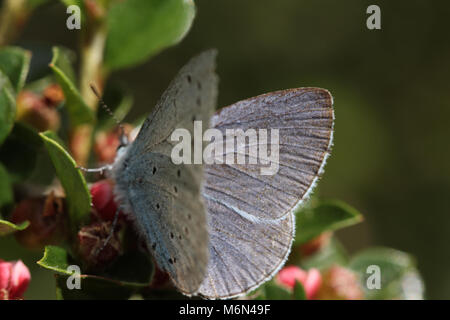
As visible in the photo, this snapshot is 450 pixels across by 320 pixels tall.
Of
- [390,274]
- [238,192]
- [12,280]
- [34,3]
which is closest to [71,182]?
[12,280]

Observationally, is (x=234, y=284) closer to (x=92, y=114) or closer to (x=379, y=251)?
(x=92, y=114)

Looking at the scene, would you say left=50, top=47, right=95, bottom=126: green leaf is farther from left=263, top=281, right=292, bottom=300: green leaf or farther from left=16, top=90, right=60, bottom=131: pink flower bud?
left=263, top=281, right=292, bottom=300: green leaf

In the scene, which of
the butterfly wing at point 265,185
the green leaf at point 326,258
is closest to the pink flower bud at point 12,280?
the butterfly wing at point 265,185

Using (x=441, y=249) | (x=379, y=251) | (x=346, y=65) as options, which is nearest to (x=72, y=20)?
(x=379, y=251)

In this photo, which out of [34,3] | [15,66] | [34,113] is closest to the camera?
[15,66]

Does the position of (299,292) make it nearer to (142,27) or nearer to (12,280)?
(12,280)
